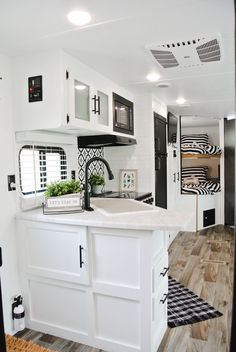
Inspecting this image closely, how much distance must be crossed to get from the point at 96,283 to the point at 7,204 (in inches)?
36.3

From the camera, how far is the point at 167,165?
452cm

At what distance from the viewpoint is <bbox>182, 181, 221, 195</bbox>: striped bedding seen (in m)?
5.39

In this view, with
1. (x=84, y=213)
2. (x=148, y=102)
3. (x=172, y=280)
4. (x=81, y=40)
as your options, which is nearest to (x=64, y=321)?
(x=84, y=213)

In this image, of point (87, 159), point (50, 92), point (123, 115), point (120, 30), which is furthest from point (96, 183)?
point (120, 30)

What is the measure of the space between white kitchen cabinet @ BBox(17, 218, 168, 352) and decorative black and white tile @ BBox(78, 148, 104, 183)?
1.25 meters

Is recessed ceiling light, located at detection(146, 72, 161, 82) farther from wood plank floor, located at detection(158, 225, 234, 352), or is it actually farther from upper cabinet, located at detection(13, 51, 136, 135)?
wood plank floor, located at detection(158, 225, 234, 352)

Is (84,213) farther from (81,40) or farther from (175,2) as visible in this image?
(175,2)

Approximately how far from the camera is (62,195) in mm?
2332

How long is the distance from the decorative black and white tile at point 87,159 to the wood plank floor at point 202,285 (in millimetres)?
1600

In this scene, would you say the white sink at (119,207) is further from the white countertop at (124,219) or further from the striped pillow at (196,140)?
the striped pillow at (196,140)

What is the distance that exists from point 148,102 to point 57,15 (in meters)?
2.15

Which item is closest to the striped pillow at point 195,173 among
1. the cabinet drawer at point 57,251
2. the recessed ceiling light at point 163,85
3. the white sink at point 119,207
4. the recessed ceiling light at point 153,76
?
the recessed ceiling light at point 163,85

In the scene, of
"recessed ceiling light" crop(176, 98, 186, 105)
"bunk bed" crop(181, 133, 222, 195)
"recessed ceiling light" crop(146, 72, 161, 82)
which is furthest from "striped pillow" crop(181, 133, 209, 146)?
"recessed ceiling light" crop(146, 72, 161, 82)

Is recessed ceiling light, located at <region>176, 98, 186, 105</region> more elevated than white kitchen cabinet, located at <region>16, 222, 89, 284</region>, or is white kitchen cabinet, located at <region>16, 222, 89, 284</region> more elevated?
recessed ceiling light, located at <region>176, 98, 186, 105</region>
